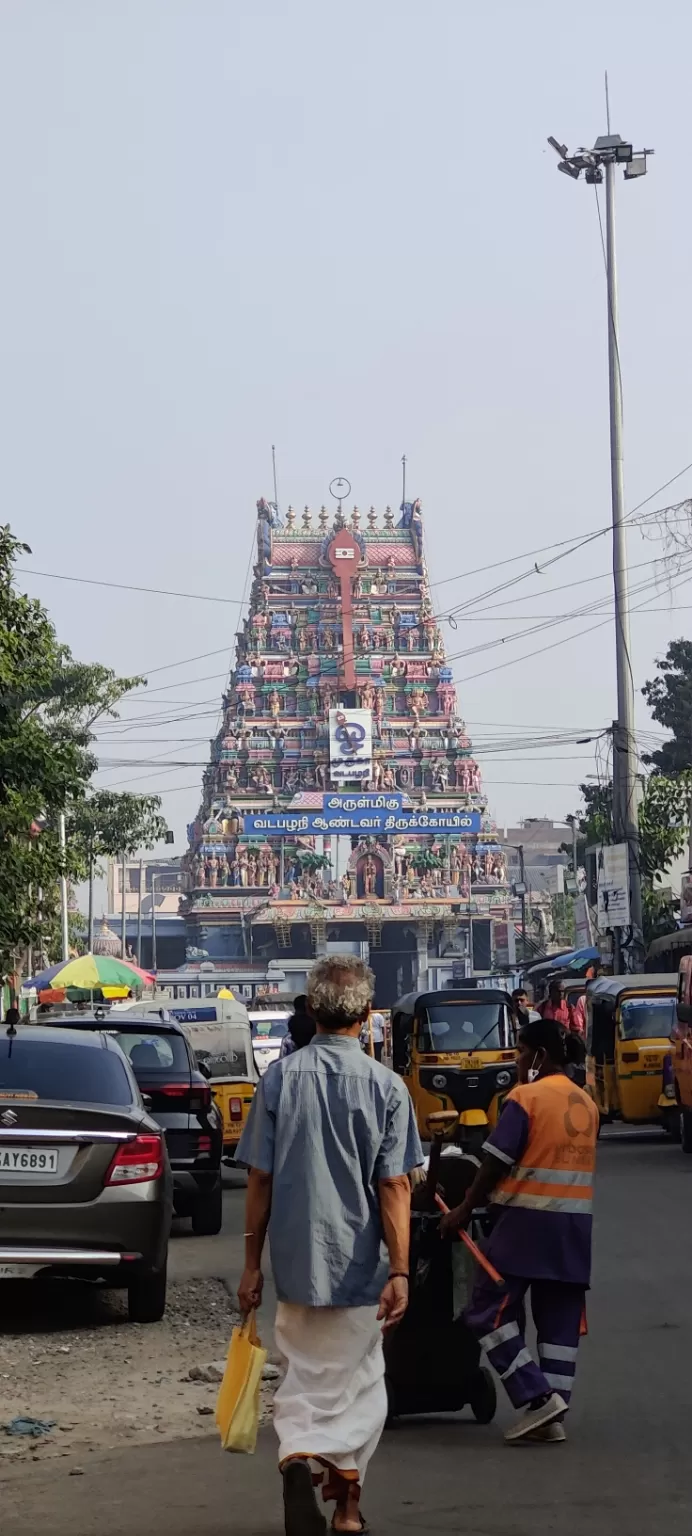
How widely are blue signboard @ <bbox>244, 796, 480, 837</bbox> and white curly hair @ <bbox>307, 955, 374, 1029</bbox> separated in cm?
7905

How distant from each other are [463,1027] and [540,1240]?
58.1ft

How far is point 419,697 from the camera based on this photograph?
98938 millimetres

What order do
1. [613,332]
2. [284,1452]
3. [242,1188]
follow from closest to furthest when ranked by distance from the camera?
[284,1452] < [242,1188] < [613,332]

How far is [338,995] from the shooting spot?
557cm

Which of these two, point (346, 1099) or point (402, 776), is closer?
point (346, 1099)

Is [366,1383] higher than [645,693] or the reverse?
the reverse

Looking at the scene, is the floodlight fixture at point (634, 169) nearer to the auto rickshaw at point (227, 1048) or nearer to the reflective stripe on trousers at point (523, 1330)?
the auto rickshaw at point (227, 1048)

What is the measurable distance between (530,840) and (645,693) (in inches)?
4382

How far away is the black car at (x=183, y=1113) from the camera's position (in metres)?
15.0

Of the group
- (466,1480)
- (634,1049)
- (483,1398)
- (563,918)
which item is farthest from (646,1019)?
(563,918)

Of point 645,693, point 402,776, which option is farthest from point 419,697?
point 645,693

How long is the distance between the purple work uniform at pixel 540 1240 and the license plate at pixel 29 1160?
10.1 ft

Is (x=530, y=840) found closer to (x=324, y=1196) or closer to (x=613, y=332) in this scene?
(x=613, y=332)

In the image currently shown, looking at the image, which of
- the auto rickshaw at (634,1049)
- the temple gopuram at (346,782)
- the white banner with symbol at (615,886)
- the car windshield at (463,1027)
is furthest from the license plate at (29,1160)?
the temple gopuram at (346,782)
